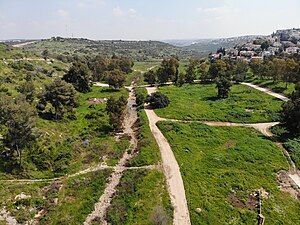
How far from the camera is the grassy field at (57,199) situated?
38.4 m

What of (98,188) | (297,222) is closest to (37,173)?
(98,188)

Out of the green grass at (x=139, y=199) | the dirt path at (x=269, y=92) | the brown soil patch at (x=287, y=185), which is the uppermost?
the dirt path at (x=269, y=92)

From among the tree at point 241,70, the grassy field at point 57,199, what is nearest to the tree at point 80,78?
the tree at point 241,70

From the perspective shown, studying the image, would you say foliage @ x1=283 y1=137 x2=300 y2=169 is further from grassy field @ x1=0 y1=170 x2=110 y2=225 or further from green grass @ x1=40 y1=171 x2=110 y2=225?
grassy field @ x1=0 y1=170 x2=110 y2=225

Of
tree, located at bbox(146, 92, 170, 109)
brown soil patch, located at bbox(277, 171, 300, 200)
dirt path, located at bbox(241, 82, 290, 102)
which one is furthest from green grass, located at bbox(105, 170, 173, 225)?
dirt path, located at bbox(241, 82, 290, 102)

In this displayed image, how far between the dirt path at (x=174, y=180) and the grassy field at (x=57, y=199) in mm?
9743

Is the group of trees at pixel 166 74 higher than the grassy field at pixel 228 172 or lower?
higher

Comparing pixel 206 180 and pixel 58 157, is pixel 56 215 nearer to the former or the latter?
pixel 58 157

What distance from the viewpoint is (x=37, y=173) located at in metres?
47.1

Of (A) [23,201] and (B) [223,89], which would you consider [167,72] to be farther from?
(A) [23,201]

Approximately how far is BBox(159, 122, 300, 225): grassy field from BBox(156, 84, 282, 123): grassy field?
23.1 feet

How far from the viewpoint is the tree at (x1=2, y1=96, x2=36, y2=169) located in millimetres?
45062

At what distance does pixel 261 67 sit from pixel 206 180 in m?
79.5

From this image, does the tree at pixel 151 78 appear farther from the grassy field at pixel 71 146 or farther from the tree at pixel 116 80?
the grassy field at pixel 71 146
